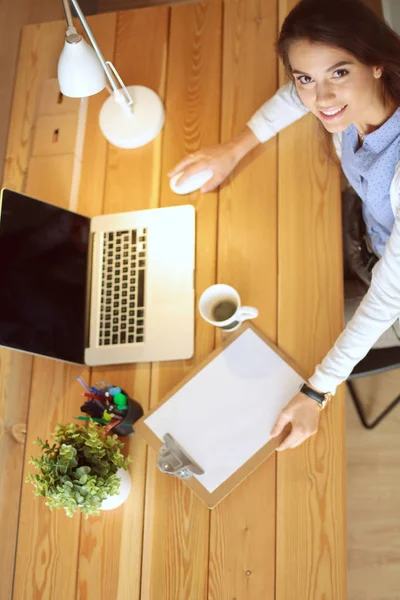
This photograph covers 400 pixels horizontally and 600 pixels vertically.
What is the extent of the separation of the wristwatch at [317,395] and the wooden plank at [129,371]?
32 cm

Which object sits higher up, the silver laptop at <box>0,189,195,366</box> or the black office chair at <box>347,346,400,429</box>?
the silver laptop at <box>0,189,195,366</box>

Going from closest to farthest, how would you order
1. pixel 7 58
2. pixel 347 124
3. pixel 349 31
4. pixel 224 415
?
pixel 349 31, pixel 347 124, pixel 224 415, pixel 7 58

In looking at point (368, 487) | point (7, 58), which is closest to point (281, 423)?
point (368, 487)

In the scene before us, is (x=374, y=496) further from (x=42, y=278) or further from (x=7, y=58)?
(x=7, y=58)

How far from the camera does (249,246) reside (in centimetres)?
121

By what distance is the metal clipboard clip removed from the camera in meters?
1.06

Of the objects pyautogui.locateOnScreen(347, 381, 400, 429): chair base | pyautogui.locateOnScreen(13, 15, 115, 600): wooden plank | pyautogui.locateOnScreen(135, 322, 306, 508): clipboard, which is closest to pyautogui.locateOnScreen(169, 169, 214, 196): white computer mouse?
pyautogui.locateOnScreen(135, 322, 306, 508): clipboard

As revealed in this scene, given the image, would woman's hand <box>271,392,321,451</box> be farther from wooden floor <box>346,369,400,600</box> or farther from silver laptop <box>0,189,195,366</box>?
wooden floor <box>346,369,400,600</box>

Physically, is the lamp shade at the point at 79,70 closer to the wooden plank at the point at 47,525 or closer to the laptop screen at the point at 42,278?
the laptop screen at the point at 42,278

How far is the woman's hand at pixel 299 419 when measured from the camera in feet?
3.48

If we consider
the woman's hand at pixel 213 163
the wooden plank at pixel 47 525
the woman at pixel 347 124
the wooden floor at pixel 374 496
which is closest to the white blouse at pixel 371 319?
the woman at pixel 347 124

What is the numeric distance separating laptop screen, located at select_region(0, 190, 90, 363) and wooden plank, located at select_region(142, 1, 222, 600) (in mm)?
198

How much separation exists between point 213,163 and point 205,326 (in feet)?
1.14

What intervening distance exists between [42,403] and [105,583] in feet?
1.22
